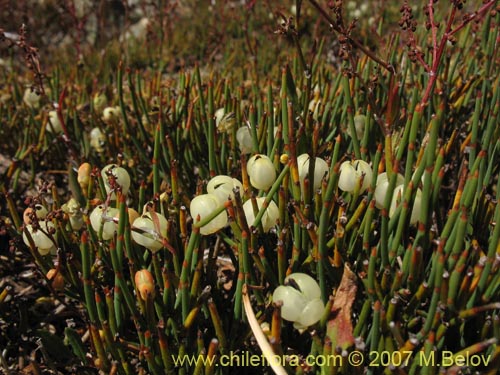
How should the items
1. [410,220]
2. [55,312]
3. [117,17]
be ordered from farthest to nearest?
[117,17]
[55,312]
[410,220]

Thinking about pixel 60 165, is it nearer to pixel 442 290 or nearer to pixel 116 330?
pixel 116 330

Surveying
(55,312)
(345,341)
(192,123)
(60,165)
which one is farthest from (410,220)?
(60,165)

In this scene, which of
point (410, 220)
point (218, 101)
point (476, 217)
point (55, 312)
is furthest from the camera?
point (218, 101)

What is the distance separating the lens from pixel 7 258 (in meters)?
1.55

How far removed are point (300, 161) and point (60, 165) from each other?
138 cm

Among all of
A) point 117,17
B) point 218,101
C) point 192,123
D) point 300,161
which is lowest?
point 300,161

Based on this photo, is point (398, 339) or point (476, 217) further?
point (476, 217)

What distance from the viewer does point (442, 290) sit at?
2.81ft

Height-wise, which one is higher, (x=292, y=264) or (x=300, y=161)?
(x=300, y=161)

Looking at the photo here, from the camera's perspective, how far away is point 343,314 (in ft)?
3.00

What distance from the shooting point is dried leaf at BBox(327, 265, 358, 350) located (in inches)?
35.0

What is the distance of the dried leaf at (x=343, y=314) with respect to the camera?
89 cm

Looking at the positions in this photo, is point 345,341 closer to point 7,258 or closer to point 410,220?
point 410,220

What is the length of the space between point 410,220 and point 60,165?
1.59 meters
